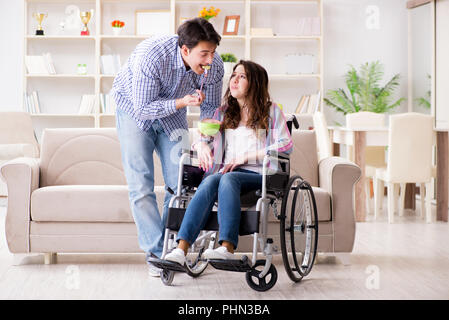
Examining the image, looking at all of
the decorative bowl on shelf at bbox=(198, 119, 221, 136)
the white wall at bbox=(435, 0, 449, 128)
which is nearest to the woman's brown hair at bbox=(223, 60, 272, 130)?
the decorative bowl on shelf at bbox=(198, 119, 221, 136)

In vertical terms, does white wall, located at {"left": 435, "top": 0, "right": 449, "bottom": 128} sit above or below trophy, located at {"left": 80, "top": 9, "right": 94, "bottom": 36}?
below

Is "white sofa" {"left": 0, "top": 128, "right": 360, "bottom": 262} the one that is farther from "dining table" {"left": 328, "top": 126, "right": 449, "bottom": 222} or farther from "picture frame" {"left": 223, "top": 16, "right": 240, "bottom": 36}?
"picture frame" {"left": 223, "top": 16, "right": 240, "bottom": 36}

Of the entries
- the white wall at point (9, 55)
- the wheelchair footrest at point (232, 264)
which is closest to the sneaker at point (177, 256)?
the wheelchair footrest at point (232, 264)

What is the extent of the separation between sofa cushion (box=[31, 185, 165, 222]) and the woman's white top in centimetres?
63

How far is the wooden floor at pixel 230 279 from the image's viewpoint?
2623mm

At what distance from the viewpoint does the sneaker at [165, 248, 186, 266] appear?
8.27 feet

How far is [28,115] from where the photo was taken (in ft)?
20.3

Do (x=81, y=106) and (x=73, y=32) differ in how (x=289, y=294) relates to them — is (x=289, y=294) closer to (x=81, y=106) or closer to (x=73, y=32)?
(x=81, y=106)

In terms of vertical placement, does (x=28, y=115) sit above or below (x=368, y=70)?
below

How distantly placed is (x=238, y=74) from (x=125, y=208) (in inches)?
35.0

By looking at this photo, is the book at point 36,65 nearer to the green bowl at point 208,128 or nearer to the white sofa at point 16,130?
the white sofa at point 16,130

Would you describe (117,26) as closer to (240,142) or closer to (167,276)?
(240,142)

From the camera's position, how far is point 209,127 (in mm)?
2775
